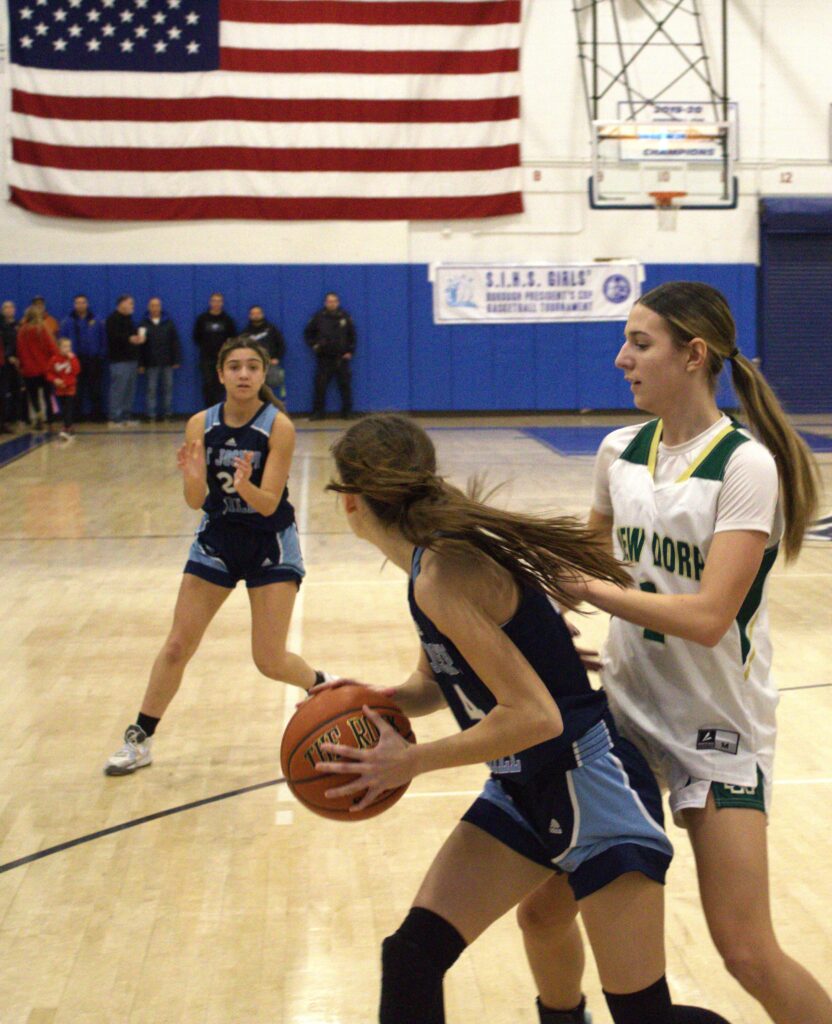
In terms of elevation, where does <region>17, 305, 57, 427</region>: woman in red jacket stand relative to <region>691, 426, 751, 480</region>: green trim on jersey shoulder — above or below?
above

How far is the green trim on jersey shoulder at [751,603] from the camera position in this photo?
2346mm

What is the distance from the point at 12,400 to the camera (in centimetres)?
1769

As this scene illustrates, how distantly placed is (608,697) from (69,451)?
13416 millimetres

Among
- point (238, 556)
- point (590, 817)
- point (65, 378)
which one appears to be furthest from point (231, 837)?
point (65, 378)

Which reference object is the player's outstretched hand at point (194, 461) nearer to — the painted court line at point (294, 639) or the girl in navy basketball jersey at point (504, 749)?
the painted court line at point (294, 639)

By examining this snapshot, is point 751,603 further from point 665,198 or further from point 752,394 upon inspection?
point 665,198

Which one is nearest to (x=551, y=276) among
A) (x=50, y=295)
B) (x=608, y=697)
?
(x=50, y=295)

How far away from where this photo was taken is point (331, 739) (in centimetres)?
231

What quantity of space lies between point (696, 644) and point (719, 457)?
13.9 inches

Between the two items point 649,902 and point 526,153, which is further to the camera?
point 526,153

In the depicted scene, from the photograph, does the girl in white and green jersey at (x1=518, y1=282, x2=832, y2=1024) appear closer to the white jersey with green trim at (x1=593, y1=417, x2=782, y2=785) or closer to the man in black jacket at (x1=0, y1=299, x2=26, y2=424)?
the white jersey with green trim at (x1=593, y1=417, x2=782, y2=785)

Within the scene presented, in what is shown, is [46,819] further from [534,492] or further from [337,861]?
[534,492]

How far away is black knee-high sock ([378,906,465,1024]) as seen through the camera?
2.12 m

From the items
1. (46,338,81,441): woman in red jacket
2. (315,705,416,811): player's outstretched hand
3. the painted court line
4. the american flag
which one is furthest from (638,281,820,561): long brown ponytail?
the american flag
